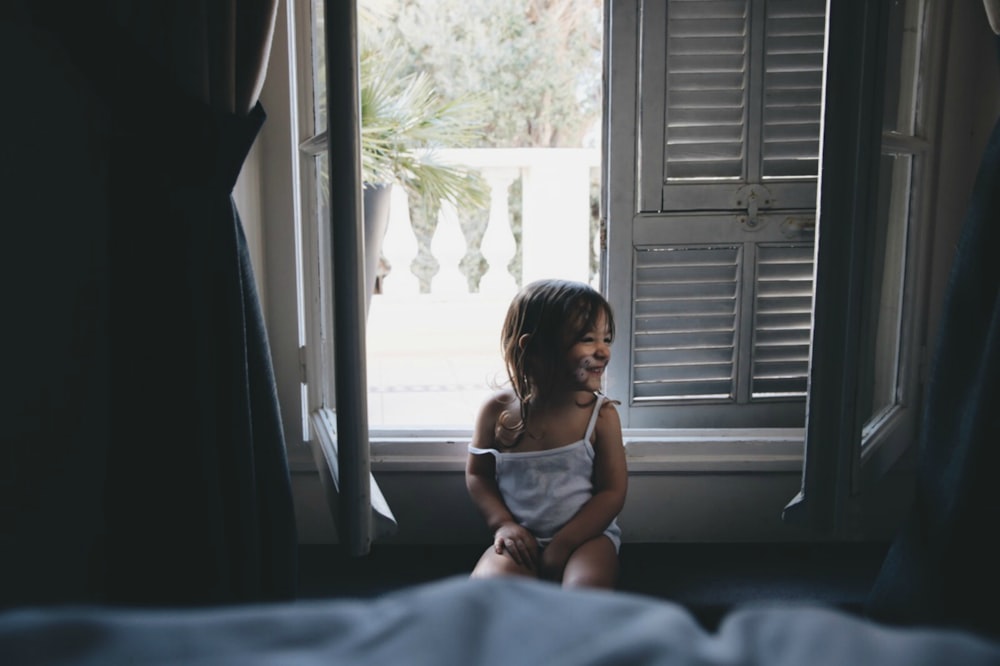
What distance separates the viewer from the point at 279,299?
6.40 ft

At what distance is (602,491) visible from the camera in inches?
65.9

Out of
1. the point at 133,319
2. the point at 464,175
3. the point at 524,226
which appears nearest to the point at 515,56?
the point at 524,226

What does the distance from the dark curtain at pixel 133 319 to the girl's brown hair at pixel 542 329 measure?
0.54 meters

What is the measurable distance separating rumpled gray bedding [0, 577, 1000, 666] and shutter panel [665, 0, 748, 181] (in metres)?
1.64

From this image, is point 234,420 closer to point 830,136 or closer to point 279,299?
point 279,299

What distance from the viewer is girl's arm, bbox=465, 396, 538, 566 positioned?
1.59 metres

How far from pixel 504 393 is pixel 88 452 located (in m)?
0.80

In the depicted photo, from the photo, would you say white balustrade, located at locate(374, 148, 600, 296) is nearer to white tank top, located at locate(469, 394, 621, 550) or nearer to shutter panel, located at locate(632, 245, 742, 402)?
shutter panel, located at locate(632, 245, 742, 402)

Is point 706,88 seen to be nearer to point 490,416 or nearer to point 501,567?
point 490,416

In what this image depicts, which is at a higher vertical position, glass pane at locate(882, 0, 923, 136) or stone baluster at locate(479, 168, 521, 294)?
glass pane at locate(882, 0, 923, 136)

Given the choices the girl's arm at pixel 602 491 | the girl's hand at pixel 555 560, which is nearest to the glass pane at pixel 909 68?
the girl's arm at pixel 602 491

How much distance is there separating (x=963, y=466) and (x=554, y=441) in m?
0.73

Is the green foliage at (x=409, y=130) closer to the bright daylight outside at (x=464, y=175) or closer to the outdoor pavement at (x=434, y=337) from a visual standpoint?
the bright daylight outside at (x=464, y=175)

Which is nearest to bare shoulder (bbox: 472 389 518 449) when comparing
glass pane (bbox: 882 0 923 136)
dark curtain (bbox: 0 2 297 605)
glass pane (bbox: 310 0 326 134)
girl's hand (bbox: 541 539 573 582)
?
girl's hand (bbox: 541 539 573 582)
